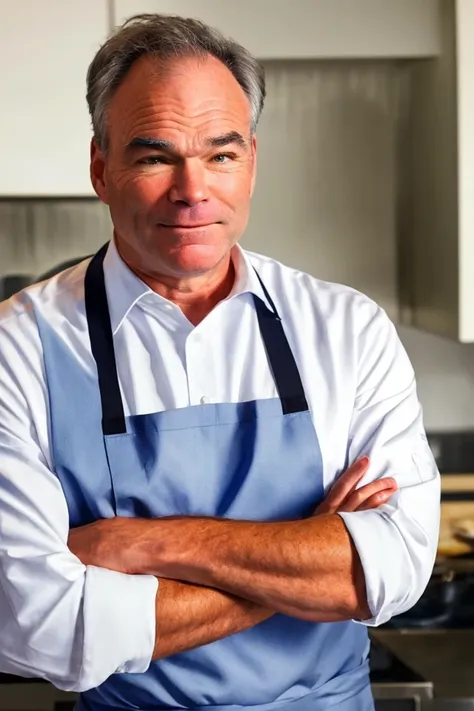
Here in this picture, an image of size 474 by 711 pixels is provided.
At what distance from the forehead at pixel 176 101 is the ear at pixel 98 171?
67mm

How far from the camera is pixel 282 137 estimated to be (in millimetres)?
2420

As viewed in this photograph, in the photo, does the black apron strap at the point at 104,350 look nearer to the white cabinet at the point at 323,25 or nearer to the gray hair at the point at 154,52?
the gray hair at the point at 154,52

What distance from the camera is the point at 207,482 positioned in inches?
52.1

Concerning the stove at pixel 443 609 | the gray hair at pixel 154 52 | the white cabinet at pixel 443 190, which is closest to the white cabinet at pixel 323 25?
the white cabinet at pixel 443 190

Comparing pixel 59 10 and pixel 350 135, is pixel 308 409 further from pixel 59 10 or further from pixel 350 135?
pixel 350 135

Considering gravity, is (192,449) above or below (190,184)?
below

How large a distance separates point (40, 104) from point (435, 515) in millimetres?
1150

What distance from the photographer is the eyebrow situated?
1287 mm

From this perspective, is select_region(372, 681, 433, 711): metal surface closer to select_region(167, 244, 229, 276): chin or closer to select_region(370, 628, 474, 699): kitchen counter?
select_region(370, 628, 474, 699): kitchen counter

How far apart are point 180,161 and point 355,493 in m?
0.45

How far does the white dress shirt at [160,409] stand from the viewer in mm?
1194

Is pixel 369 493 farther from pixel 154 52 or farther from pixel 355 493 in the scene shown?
pixel 154 52

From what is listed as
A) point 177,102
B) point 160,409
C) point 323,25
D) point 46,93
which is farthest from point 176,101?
point 323,25

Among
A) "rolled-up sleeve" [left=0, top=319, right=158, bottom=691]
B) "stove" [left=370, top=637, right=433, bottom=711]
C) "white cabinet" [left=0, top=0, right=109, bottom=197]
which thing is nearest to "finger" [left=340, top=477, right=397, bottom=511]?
"rolled-up sleeve" [left=0, top=319, right=158, bottom=691]
